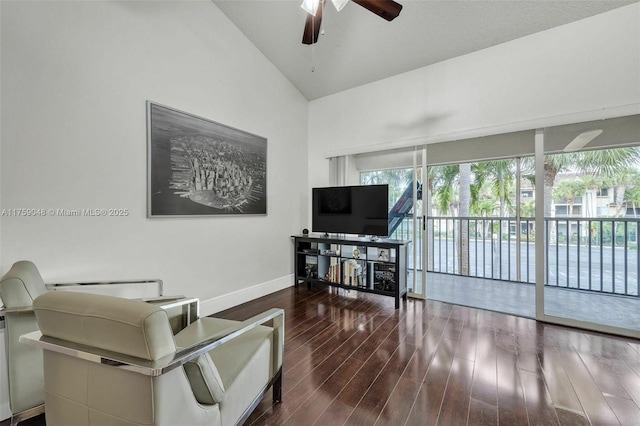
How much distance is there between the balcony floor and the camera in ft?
8.87

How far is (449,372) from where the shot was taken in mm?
1971

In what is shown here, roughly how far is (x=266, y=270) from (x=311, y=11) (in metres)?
2.99

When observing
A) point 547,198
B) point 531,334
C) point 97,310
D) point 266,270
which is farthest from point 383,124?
Answer: point 97,310

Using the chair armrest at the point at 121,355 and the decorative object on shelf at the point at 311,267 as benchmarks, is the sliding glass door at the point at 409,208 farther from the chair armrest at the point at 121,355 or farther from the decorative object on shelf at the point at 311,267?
the chair armrest at the point at 121,355

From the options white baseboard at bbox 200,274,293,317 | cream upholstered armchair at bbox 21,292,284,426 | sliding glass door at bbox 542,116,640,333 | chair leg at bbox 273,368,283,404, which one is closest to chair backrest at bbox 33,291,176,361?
cream upholstered armchair at bbox 21,292,284,426

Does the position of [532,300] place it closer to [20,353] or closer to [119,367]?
[119,367]

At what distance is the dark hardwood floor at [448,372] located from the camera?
157 centimetres

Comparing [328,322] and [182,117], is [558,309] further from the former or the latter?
[182,117]

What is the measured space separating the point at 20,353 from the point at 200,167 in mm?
1963

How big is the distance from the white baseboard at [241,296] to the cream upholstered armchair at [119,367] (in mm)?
1896

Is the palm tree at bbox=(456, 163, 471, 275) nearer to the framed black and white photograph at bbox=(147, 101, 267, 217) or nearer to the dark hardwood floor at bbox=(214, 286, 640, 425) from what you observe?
the dark hardwood floor at bbox=(214, 286, 640, 425)

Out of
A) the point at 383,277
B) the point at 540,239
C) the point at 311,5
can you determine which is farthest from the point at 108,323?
the point at 540,239

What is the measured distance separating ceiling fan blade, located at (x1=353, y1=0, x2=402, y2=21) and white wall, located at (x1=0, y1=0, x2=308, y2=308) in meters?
1.91

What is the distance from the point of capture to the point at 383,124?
3.86 metres
